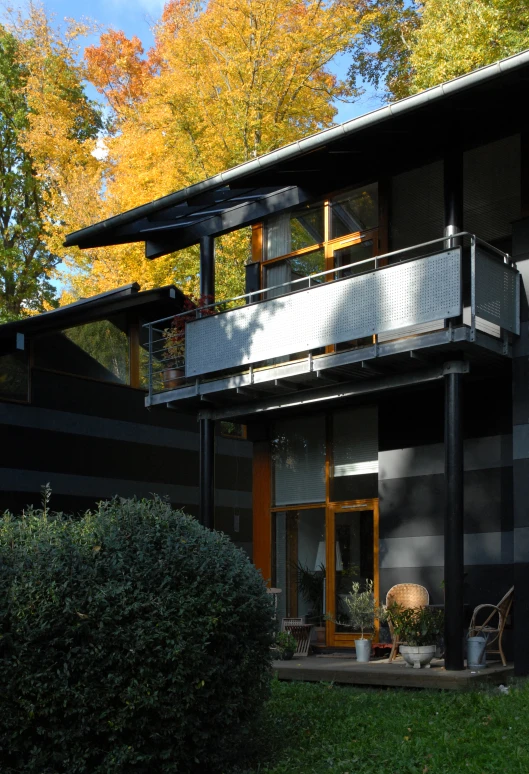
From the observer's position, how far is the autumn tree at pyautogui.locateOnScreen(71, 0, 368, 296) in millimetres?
24797

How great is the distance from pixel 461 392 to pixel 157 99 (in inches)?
674

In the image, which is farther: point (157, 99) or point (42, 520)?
point (157, 99)

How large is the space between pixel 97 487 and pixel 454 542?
8622 millimetres

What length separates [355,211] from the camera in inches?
580

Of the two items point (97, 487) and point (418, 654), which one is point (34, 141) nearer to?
point (97, 487)

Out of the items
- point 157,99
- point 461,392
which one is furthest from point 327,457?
point 157,99

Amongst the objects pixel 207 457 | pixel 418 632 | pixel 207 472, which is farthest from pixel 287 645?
pixel 207 457

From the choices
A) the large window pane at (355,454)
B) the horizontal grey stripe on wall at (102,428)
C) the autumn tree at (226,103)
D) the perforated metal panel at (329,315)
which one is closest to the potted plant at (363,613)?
the large window pane at (355,454)

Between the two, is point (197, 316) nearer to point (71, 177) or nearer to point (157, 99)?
point (157, 99)

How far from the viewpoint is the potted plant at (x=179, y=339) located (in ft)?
49.3

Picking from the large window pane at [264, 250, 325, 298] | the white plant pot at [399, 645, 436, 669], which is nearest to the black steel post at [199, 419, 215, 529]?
the large window pane at [264, 250, 325, 298]

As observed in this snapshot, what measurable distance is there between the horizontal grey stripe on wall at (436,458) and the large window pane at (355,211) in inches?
133

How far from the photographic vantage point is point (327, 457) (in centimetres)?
1480

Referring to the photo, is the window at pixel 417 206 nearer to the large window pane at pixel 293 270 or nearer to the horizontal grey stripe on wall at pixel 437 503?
the large window pane at pixel 293 270
